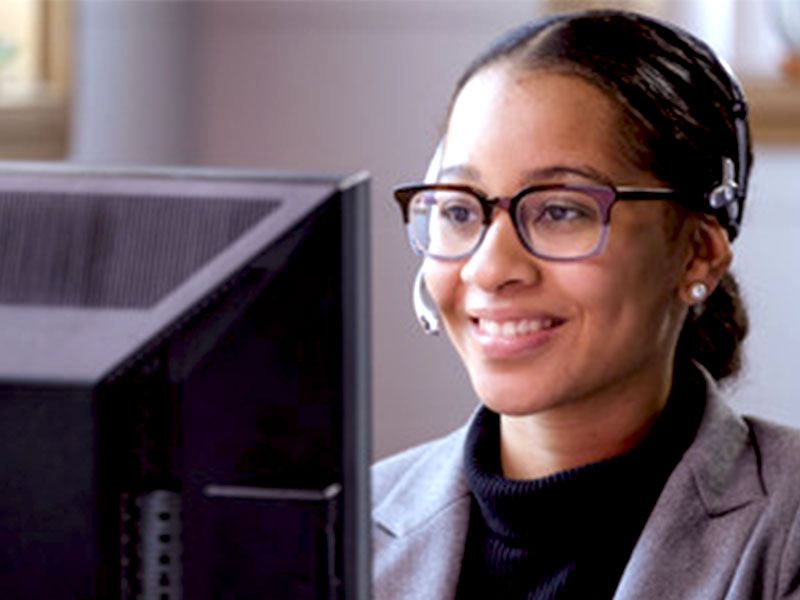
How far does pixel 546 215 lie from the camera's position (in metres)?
1.37

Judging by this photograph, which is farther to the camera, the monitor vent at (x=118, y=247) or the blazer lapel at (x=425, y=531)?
the blazer lapel at (x=425, y=531)

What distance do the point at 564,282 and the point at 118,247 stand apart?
508 mm

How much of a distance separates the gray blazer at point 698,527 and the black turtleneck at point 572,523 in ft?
0.09

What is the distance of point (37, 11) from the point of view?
169 inches

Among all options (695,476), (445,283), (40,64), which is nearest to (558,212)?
(445,283)

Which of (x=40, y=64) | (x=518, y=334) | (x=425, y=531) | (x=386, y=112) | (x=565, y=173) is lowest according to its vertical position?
(x=425, y=531)

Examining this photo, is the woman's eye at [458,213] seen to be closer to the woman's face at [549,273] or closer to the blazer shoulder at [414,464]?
the woman's face at [549,273]

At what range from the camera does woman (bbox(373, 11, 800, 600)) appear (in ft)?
4.49

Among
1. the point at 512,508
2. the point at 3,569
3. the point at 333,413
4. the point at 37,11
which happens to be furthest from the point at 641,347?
the point at 37,11

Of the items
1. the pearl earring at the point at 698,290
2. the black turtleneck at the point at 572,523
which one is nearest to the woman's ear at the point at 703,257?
the pearl earring at the point at 698,290

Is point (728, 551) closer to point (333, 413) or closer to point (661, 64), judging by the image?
point (661, 64)

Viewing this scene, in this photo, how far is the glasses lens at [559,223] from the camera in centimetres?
137

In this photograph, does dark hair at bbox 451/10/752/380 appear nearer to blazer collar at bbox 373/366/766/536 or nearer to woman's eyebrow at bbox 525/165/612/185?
woman's eyebrow at bbox 525/165/612/185

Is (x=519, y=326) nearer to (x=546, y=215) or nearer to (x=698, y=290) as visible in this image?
(x=546, y=215)
